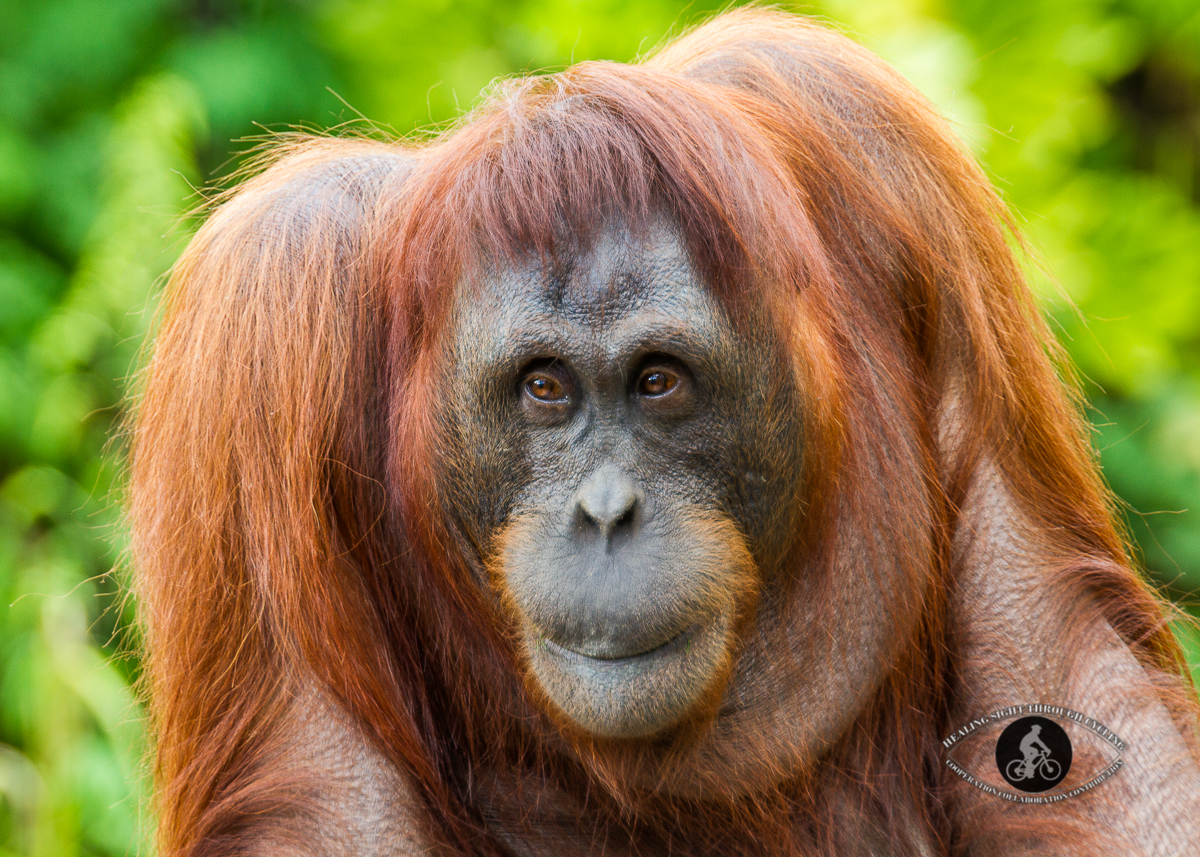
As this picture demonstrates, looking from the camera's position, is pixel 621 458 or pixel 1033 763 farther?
pixel 1033 763

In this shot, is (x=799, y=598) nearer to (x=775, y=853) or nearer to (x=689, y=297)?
(x=775, y=853)

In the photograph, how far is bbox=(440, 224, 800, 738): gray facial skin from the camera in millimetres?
1478

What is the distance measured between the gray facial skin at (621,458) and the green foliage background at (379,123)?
1919 millimetres

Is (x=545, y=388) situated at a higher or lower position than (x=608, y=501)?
higher

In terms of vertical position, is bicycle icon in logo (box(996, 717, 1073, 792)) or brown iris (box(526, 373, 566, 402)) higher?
brown iris (box(526, 373, 566, 402))

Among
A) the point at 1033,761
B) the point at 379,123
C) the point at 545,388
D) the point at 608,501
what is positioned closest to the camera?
the point at 608,501

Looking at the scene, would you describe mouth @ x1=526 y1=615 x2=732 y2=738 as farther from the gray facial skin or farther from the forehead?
the forehead

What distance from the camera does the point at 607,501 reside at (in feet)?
4.77

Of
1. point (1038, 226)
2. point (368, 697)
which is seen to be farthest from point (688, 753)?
point (1038, 226)

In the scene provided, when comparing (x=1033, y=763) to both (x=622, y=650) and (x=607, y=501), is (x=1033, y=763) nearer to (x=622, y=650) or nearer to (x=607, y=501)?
(x=622, y=650)

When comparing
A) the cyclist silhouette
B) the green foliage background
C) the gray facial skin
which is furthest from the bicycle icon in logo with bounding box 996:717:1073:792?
the green foliage background

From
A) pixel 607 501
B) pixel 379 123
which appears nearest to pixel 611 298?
pixel 607 501

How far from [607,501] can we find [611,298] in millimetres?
252

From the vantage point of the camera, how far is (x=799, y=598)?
5.63ft
